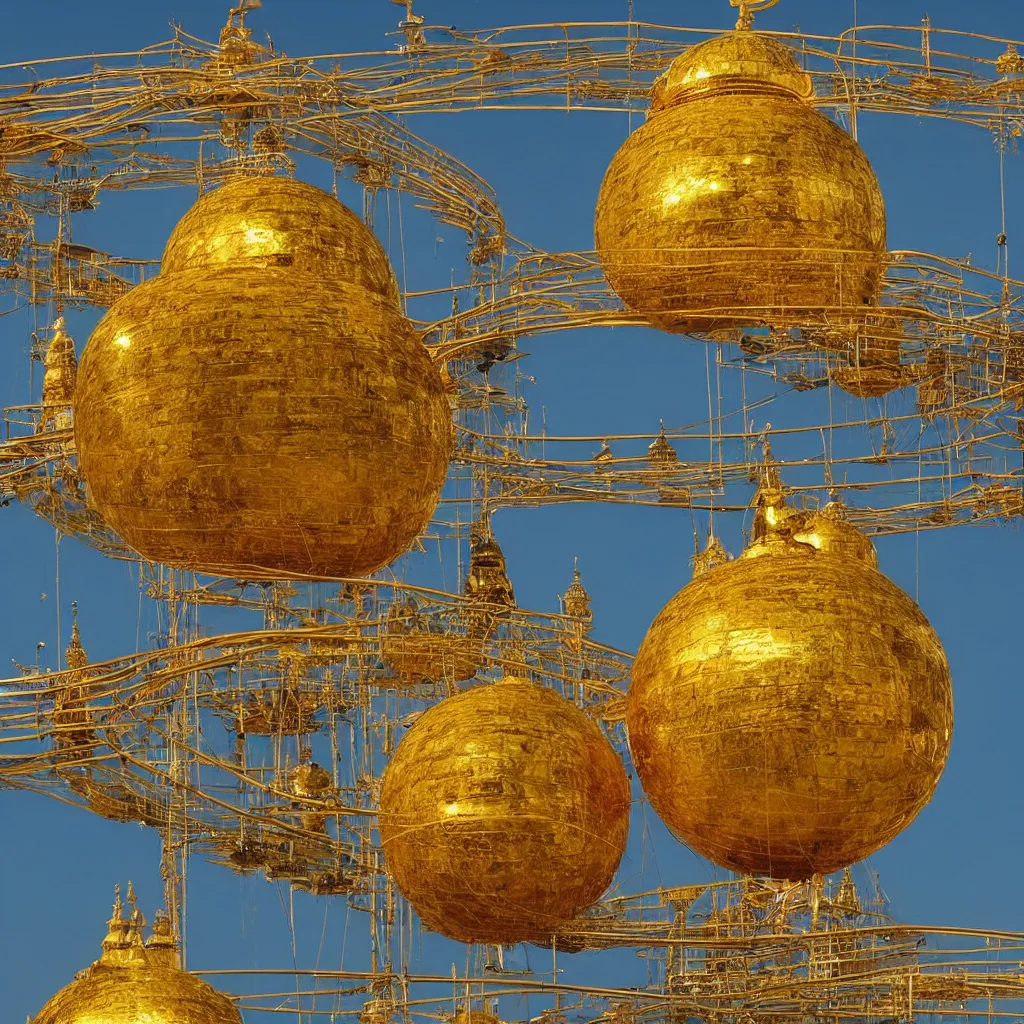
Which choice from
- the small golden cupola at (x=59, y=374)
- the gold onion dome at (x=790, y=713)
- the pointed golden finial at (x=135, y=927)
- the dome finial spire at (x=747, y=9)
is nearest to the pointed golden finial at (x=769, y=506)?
the gold onion dome at (x=790, y=713)

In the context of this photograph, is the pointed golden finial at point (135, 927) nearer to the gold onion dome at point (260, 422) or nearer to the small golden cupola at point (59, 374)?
the gold onion dome at point (260, 422)

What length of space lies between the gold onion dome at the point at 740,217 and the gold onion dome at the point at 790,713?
1.71 metres

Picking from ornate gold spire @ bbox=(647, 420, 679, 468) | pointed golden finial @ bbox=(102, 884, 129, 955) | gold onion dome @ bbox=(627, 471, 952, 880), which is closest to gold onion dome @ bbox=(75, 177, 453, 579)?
gold onion dome @ bbox=(627, 471, 952, 880)

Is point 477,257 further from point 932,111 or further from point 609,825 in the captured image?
point 609,825

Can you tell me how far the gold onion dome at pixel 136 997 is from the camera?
52.4 ft

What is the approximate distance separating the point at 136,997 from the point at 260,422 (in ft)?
12.2

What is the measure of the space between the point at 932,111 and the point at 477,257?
335 centimetres

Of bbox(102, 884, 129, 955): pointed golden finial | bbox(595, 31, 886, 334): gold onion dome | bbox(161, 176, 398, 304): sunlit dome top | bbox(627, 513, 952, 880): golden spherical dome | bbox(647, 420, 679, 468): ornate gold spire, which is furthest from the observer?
bbox(647, 420, 679, 468): ornate gold spire

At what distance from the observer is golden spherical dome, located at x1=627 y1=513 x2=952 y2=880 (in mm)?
13984

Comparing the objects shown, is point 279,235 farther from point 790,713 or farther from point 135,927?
point 135,927

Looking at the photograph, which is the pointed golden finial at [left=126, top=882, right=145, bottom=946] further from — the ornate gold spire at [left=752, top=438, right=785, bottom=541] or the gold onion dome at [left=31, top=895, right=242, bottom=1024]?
the ornate gold spire at [left=752, top=438, right=785, bottom=541]

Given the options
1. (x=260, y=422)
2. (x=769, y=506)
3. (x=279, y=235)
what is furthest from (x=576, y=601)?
(x=260, y=422)

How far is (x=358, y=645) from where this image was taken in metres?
18.3

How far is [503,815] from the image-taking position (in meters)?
15.1
